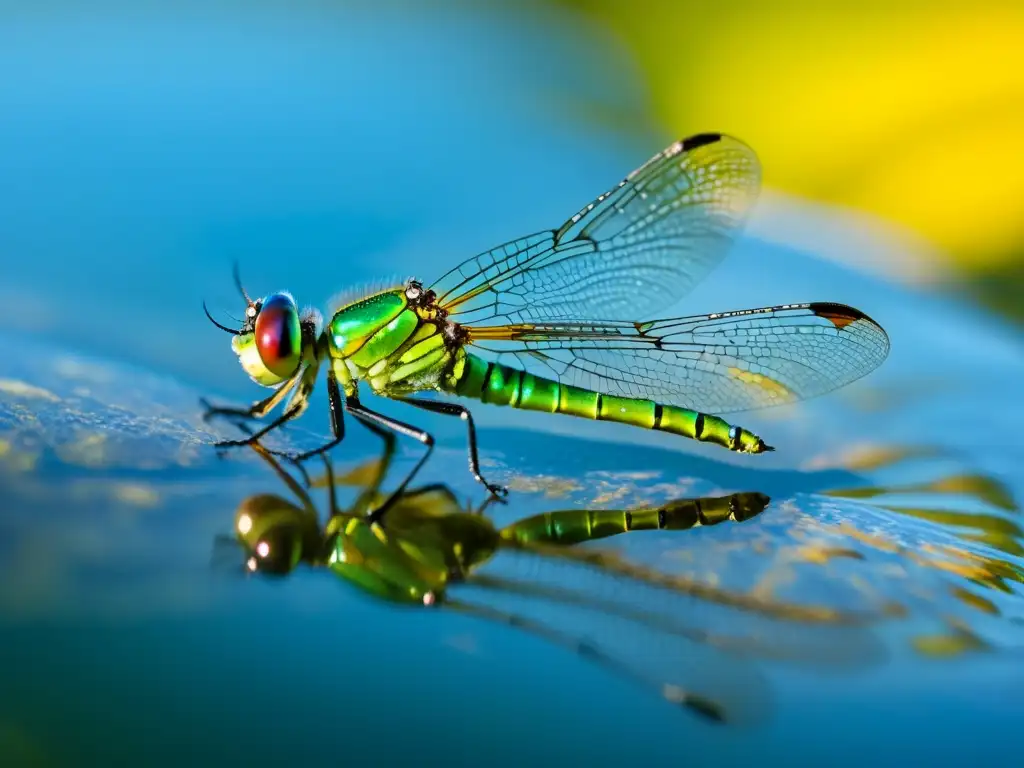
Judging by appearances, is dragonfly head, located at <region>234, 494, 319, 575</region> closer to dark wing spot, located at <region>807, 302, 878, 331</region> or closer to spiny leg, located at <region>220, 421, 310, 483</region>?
spiny leg, located at <region>220, 421, 310, 483</region>

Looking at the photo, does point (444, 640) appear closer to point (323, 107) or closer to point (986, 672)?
point (986, 672)

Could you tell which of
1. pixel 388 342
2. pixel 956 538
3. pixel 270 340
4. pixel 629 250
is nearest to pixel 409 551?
pixel 956 538

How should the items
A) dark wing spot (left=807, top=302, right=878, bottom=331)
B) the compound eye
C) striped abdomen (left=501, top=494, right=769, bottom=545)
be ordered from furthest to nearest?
dark wing spot (left=807, top=302, right=878, bottom=331) < the compound eye < striped abdomen (left=501, top=494, right=769, bottom=545)

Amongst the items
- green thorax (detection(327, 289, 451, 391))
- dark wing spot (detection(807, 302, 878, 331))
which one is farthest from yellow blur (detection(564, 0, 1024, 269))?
green thorax (detection(327, 289, 451, 391))

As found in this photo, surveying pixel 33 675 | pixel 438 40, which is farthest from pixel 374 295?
pixel 33 675

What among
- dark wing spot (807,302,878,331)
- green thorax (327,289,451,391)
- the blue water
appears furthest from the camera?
green thorax (327,289,451,391)

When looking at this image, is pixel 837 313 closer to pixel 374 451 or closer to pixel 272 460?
pixel 374 451

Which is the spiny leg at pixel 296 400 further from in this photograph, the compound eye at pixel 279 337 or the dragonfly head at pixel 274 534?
the dragonfly head at pixel 274 534
